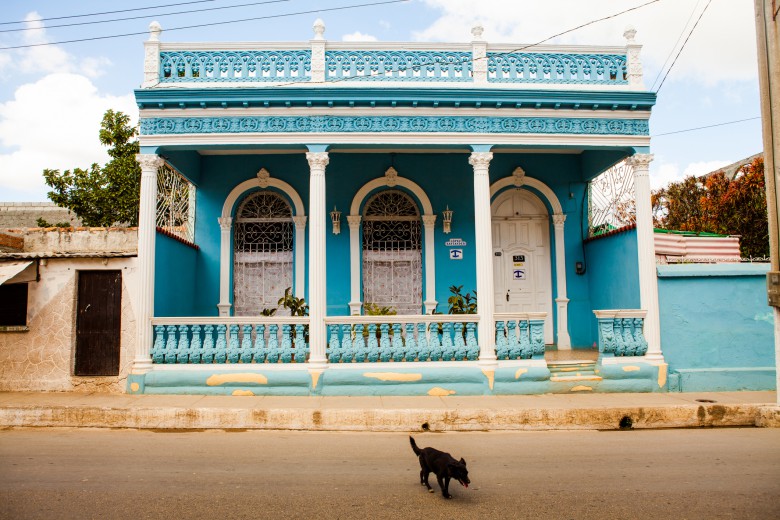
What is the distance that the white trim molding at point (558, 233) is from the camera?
10172 millimetres

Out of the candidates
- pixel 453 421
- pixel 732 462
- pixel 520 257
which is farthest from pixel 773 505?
pixel 520 257

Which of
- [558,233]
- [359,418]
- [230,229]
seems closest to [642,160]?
[558,233]

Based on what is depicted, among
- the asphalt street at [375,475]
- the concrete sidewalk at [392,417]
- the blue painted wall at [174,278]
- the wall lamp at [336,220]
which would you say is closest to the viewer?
the asphalt street at [375,475]

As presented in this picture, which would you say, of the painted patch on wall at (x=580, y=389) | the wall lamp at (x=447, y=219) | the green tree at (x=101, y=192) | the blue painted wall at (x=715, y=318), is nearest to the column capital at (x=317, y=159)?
the wall lamp at (x=447, y=219)

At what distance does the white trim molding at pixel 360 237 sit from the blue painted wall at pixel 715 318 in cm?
378

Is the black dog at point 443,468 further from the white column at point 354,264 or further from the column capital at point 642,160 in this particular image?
the column capital at point 642,160

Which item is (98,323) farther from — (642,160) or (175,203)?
(642,160)

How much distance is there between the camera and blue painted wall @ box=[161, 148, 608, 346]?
1012 centimetres

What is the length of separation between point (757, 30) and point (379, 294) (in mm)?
6849

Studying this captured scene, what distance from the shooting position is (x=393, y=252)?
10234 millimetres

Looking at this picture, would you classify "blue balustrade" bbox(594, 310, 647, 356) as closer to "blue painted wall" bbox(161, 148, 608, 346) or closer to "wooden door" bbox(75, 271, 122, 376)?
"blue painted wall" bbox(161, 148, 608, 346)

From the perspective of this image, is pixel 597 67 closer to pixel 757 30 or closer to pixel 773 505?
pixel 757 30

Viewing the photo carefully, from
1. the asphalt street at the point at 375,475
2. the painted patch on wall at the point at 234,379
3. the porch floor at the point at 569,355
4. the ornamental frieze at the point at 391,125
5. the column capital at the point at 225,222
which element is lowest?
the asphalt street at the point at 375,475

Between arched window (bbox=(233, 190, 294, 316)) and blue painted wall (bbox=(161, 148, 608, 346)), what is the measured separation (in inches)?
15.1
